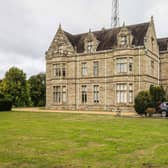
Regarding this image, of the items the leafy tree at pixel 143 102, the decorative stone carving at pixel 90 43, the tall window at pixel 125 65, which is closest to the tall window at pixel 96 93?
the tall window at pixel 125 65

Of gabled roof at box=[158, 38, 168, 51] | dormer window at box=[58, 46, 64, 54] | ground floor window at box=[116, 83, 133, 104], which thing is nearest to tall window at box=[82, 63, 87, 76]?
dormer window at box=[58, 46, 64, 54]

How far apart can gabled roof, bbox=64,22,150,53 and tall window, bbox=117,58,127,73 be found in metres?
2.22

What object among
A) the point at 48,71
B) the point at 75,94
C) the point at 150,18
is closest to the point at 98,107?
the point at 75,94

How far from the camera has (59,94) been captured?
38031 mm

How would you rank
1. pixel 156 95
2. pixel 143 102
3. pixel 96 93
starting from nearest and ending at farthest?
1. pixel 143 102
2. pixel 156 95
3. pixel 96 93

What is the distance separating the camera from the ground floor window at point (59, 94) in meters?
37.8

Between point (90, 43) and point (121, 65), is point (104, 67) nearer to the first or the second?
point (121, 65)

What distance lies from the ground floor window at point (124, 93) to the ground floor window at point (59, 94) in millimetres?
8482

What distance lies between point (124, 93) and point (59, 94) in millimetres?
10305

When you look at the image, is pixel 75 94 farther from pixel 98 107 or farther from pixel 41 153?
pixel 41 153

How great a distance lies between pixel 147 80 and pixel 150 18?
8.80 m

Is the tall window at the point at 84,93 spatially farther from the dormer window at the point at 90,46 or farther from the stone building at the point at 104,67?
the dormer window at the point at 90,46

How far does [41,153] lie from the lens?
321 inches

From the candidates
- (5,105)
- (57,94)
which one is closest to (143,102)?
(57,94)
